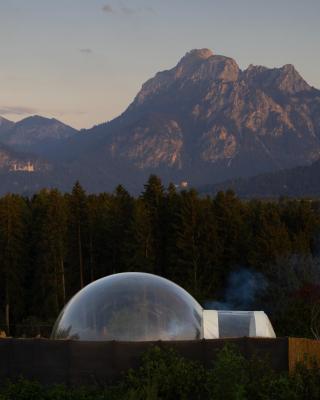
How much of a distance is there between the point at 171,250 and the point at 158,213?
4.70m

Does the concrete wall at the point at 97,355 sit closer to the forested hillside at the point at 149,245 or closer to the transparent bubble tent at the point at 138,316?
the transparent bubble tent at the point at 138,316

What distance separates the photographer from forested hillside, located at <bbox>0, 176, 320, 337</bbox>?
66500mm

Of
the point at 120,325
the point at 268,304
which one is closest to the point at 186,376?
the point at 120,325

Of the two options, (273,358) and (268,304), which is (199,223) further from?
(273,358)

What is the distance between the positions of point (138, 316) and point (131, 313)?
0.21 m

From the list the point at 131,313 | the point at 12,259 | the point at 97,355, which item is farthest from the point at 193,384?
the point at 12,259

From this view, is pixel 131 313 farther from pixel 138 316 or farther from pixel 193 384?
pixel 193 384

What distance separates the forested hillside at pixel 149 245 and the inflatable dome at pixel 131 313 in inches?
1457

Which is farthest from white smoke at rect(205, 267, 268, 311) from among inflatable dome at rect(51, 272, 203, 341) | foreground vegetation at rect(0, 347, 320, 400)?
foreground vegetation at rect(0, 347, 320, 400)

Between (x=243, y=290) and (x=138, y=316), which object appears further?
(x=243, y=290)

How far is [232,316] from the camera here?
26.7m

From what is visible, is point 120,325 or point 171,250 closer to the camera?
point 120,325

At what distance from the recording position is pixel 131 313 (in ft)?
78.0

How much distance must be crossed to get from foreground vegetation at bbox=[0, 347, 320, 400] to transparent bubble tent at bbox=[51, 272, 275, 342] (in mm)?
2431
